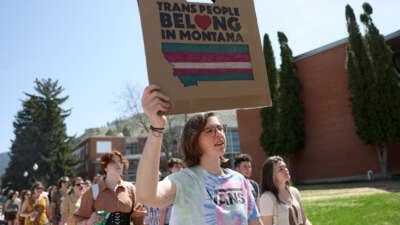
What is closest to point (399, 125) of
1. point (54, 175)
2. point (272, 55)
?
point (272, 55)

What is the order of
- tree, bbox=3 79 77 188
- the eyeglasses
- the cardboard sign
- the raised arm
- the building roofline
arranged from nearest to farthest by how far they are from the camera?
1. the raised arm
2. the cardboard sign
3. the eyeglasses
4. the building roofline
5. tree, bbox=3 79 77 188

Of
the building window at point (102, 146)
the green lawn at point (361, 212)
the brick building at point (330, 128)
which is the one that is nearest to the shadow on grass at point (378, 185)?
the brick building at point (330, 128)

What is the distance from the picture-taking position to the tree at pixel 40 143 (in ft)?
171

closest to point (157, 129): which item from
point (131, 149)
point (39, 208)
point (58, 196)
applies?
point (39, 208)

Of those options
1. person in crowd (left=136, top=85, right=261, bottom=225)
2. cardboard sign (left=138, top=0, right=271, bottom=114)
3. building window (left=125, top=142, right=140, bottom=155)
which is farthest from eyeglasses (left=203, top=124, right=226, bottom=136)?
building window (left=125, top=142, right=140, bottom=155)

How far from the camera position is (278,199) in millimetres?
4281

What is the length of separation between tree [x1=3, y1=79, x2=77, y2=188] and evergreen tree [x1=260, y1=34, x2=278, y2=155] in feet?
108

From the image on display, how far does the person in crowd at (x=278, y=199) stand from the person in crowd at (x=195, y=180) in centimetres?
189

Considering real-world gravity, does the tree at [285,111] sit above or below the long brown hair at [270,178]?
above

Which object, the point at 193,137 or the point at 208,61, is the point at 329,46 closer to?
the point at 193,137

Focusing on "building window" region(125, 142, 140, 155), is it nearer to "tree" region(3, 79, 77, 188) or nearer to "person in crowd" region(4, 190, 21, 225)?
"tree" region(3, 79, 77, 188)

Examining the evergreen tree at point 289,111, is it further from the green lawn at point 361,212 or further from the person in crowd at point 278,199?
the person in crowd at point 278,199

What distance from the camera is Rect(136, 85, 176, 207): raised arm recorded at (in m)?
1.77

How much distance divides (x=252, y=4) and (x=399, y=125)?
2316cm
